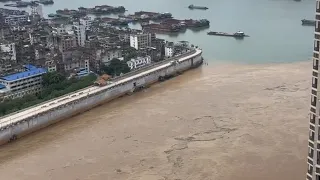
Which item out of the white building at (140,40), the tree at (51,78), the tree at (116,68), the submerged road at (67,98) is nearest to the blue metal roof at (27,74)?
the tree at (51,78)

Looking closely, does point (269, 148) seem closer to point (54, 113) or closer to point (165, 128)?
point (165, 128)

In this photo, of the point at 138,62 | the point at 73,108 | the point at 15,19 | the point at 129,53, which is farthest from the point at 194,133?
the point at 15,19

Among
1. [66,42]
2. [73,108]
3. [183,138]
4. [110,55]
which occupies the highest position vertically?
[66,42]

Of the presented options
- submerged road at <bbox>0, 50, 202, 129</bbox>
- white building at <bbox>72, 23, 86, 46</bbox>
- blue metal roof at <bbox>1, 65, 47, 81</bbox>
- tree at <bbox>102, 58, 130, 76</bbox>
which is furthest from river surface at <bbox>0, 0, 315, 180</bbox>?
white building at <bbox>72, 23, 86, 46</bbox>

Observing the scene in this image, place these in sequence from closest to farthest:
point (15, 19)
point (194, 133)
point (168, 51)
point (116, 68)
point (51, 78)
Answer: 1. point (194, 133)
2. point (51, 78)
3. point (116, 68)
4. point (168, 51)
5. point (15, 19)

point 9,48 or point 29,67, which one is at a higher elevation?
point 9,48

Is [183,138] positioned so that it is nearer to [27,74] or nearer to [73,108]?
[73,108]
